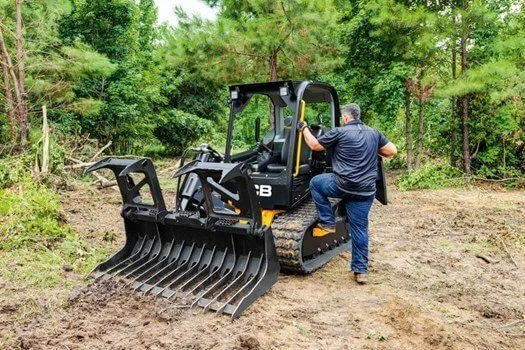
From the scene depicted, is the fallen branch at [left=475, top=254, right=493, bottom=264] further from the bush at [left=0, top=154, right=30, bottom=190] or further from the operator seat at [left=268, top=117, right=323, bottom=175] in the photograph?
the bush at [left=0, top=154, right=30, bottom=190]

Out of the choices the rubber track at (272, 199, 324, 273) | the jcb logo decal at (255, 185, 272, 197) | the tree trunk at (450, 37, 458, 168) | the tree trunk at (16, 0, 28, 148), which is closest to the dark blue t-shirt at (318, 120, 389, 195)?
the rubber track at (272, 199, 324, 273)

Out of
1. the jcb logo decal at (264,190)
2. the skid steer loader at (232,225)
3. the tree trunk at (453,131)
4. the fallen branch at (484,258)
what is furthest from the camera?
the tree trunk at (453,131)

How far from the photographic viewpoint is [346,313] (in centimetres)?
377

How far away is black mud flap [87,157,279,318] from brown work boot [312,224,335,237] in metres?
0.78

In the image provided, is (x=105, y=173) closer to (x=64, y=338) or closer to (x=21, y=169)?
(x=21, y=169)

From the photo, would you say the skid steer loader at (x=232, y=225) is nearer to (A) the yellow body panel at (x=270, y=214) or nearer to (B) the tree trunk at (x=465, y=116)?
(A) the yellow body panel at (x=270, y=214)

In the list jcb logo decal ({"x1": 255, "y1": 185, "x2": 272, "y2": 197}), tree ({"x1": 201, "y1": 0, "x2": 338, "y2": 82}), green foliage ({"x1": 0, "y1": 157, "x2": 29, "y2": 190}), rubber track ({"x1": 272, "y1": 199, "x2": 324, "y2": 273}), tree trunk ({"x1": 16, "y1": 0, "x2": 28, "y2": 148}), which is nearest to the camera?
rubber track ({"x1": 272, "y1": 199, "x2": 324, "y2": 273})

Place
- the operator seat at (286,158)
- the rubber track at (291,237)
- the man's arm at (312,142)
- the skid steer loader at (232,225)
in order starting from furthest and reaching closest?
1. the operator seat at (286,158)
2. the man's arm at (312,142)
3. the rubber track at (291,237)
4. the skid steer loader at (232,225)

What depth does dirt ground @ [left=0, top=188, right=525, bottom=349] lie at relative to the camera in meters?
3.19

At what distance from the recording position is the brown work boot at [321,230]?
461 centimetres

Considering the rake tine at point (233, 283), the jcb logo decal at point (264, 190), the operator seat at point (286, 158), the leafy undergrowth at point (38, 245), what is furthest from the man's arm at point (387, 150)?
the leafy undergrowth at point (38, 245)

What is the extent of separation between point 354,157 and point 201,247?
1749 millimetres

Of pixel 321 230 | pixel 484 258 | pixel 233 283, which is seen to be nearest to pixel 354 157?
pixel 321 230

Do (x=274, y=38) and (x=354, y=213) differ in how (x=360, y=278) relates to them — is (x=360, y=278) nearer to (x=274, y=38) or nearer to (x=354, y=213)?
(x=354, y=213)
